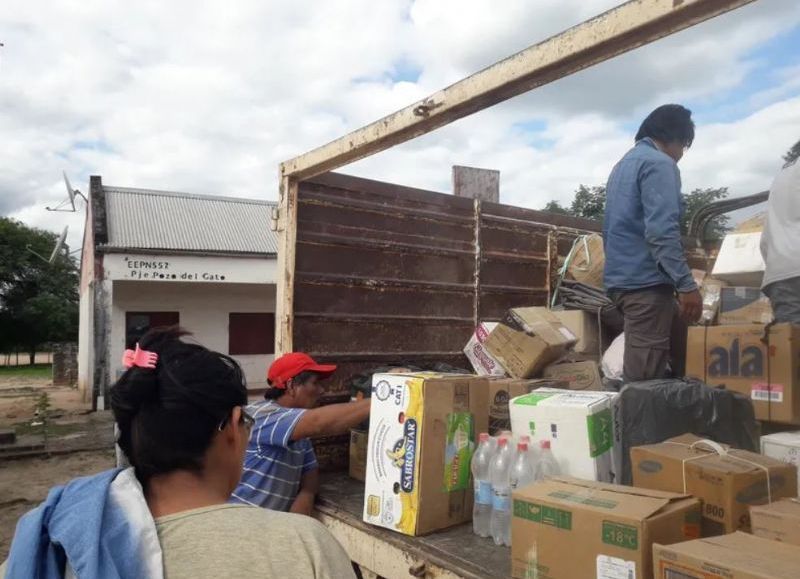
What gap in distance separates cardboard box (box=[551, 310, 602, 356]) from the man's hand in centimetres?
121

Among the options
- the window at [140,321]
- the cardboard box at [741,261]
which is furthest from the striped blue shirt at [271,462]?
the window at [140,321]

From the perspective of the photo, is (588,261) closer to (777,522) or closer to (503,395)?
(503,395)

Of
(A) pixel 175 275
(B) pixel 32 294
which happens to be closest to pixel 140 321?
(A) pixel 175 275

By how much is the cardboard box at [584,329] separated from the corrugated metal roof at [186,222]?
1216cm

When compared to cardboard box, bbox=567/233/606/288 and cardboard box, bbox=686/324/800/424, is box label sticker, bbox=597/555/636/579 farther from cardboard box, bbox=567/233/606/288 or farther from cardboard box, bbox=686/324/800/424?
cardboard box, bbox=567/233/606/288

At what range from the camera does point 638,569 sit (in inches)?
63.6

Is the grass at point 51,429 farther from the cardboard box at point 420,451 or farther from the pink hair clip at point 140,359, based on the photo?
the pink hair clip at point 140,359

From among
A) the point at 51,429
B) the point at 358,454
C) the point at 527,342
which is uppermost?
the point at 527,342

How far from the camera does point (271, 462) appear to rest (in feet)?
9.02

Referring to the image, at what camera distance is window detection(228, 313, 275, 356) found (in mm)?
17062

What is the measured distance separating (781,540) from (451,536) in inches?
43.0

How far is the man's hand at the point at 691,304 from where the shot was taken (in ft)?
8.84

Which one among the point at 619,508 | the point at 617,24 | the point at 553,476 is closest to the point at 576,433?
the point at 553,476

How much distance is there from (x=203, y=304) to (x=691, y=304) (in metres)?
15.3
